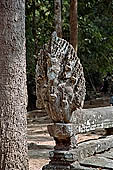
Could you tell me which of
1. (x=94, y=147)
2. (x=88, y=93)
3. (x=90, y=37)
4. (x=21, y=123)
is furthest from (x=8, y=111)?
(x=88, y=93)

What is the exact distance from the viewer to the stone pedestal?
14.1 ft

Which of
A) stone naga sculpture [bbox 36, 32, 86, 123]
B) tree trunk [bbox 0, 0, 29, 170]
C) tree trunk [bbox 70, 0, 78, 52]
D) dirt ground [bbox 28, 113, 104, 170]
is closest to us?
stone naga sculpture [bbox 36, 32, 86, 123]

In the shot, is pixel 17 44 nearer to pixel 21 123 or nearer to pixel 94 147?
pixel 21 123

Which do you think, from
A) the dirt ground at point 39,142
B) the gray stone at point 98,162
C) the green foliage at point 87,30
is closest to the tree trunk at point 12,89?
the gray stone at point 98,162

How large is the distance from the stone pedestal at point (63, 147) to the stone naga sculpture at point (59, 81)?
9 centimetres

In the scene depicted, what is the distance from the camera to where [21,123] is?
459 cm

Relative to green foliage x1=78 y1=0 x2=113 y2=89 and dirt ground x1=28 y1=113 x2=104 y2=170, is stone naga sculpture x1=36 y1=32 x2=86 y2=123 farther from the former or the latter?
green foliage x1=78 y1=0 x2=113 y2=89

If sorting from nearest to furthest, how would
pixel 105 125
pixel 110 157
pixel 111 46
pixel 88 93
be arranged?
pixel 110 157 < pixel 105 125 < pixel 111 46 < pixel 88 93

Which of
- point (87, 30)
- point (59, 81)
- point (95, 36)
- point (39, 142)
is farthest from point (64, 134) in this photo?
point (87, 30)

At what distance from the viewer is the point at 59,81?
4.23 metres

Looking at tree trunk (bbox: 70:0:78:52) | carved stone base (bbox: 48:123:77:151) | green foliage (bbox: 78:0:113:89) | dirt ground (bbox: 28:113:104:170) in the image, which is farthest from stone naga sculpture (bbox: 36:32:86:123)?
green foliage (bbox: 78:0:113:89)

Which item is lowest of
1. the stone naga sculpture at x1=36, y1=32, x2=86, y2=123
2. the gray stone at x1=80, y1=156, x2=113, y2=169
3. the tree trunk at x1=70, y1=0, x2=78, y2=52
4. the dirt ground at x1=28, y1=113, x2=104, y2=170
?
the dirt ground at x1=28, y1=113, x2=104, y2=170

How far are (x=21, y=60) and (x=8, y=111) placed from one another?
700 millimetres

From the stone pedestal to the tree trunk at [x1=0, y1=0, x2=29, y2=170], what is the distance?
0.44 metres
